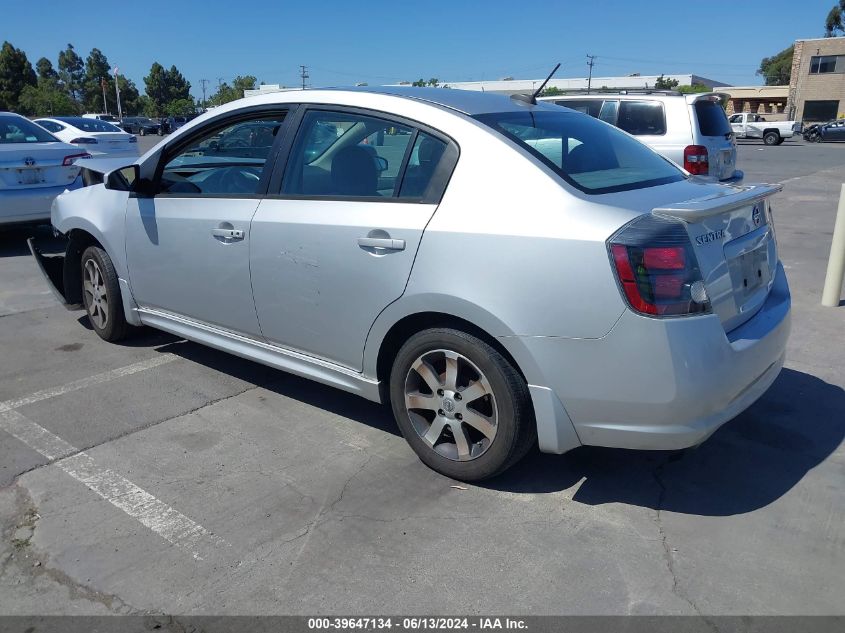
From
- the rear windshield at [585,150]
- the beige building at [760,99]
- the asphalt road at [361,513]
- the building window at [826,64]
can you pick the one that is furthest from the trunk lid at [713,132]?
the beige building at [760,99]

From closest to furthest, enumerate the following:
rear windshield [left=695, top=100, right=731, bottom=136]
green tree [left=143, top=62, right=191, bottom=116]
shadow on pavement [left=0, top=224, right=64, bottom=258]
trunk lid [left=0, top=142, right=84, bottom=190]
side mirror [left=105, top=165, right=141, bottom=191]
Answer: side mirror [left=105, top=165, right=141, bottom=191] < trunk lid [left=0, top=142, right=84, bottom=190] < shadow on pavement [left=0, top=224, right=64, bottom=258] < rear windshield [left=695, top=100, right=731, bottom=136] < green tree [left=143, top=62, right=191, bottom=116]

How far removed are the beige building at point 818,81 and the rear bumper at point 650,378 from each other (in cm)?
7076

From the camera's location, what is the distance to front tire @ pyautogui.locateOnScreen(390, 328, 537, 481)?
3168 millimetres

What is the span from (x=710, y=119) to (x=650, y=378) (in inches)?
327

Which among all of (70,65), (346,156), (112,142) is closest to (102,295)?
(346,156)

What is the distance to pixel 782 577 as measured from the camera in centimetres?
279

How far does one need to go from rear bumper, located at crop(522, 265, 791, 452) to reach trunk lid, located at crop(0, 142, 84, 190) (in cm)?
786

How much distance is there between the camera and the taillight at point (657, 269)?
281 cm

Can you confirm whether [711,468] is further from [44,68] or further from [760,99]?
[44,68]

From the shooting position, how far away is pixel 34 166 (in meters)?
8.80

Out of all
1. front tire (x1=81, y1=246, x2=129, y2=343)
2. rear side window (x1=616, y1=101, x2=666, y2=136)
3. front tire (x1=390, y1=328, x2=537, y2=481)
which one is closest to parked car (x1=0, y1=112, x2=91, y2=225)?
front tire (x1=81, y1=246, x2=129, y2=343)

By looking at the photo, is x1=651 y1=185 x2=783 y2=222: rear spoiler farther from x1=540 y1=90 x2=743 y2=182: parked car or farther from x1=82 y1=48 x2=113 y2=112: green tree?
x1=82 y1=48 x2=113 y2=112: green tree

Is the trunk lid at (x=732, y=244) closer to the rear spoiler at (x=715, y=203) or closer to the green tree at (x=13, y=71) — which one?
the rear spoiler at (x=715, y=203)

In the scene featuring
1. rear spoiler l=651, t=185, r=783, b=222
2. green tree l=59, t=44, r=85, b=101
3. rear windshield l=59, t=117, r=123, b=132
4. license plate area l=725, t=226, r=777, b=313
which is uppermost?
green tree l=59, t=44, r=85, b=101
